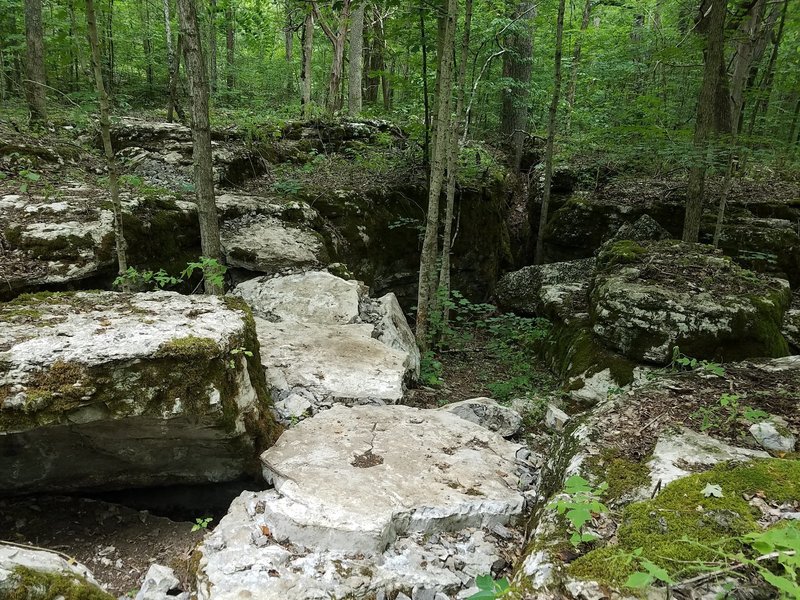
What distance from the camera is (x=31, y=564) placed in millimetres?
1972

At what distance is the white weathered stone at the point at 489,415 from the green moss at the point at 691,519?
2063 mm

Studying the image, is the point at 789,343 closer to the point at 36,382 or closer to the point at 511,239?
the point at 511,239

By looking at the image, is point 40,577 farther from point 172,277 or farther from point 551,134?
point 551,134

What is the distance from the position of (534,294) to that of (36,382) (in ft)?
25.4

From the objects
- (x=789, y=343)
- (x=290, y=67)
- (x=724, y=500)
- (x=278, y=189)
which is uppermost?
(x=290, y=67)

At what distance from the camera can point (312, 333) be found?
17.5 feet

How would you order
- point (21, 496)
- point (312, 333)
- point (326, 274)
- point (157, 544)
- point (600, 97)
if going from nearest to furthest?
point (157, 544) → point (21, 496) → point (312, 333) → point (326, 274) → point (600, 97)

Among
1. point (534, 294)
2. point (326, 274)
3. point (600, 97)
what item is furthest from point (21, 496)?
point (600, 97)

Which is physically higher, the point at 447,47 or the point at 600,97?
the point at 600,97

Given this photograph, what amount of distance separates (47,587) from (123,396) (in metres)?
1.04

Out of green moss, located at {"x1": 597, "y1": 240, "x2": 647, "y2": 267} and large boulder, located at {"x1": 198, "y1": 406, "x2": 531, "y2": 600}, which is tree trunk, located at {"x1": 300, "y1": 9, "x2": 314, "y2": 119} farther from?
large boulder, located at {"x1": 198, "y1": 406, "x2": 531, "y2": 600}

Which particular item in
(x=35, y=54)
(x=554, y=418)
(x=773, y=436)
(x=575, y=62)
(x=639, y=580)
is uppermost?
(x=575, y=62)

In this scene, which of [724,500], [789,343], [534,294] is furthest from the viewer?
[534,294]

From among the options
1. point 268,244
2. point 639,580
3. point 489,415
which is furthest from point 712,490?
point 268,244
